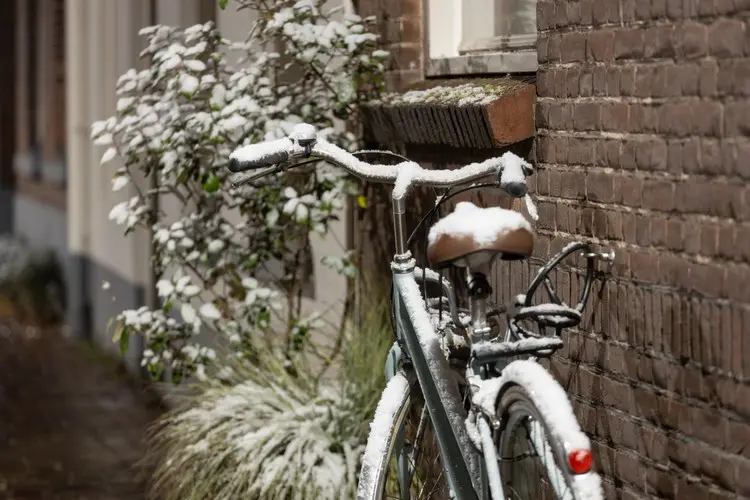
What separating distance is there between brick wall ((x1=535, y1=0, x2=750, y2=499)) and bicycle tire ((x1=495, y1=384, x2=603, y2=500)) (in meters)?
0.43

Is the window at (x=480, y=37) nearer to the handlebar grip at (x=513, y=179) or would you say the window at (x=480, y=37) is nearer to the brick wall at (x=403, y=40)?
the brick wall at (x=403, y=40)

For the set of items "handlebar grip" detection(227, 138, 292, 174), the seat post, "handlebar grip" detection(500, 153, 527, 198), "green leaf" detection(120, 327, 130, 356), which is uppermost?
"handlebar grip" detection(227, 138, 292, 174)

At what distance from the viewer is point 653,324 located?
12.2 feet

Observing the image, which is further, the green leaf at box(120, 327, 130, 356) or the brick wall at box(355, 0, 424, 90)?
the green leaf at box(120, 327, 130, 356)

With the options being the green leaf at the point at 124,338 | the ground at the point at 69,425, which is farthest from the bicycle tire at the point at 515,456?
the ground at the point at 69,425

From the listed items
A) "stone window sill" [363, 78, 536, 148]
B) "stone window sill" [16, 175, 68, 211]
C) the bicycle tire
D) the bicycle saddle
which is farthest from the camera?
"stone window sill" [16, 175, 68, 211]

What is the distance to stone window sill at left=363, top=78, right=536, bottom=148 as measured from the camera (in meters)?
4.46

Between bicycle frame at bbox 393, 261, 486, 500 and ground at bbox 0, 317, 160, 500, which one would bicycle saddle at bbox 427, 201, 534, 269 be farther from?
ground at bbox 0, 317, 160, 500

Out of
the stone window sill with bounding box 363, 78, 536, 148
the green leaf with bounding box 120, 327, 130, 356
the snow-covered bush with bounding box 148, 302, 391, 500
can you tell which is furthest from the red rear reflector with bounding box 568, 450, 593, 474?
the green leaf with bounding box 120, 327, 130, 356

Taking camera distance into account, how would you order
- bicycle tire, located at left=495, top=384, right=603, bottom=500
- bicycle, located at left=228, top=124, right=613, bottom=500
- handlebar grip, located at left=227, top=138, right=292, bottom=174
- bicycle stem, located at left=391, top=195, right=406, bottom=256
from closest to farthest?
bicycle tire, located at left=495, top=384, right=603, bottom=500
bicycle, located at left=228, top=124, right=613, bottom=500
bicycle stem, located at left=391, top=195, right=406, bottom=256
handlebar grip, located at left=227, top=138, right=292, bottom=174

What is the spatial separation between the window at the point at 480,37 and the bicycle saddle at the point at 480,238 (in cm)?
139

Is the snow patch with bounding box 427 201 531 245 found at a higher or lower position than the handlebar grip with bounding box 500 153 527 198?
lower

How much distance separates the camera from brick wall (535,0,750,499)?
131 inches

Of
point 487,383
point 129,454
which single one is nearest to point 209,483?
point 487,383
